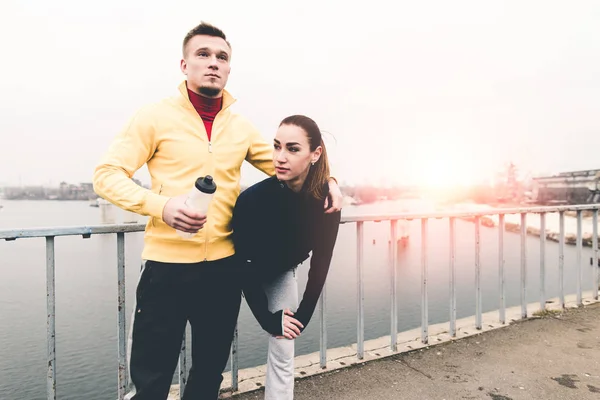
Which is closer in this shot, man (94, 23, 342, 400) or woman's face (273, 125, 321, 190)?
man (94, 23, 342, 400)

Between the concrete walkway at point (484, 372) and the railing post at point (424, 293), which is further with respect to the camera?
the railing post at point (424, 293)

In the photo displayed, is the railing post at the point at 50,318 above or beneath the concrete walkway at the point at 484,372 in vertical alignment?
above

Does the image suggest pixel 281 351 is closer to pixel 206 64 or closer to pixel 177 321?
pixel 177 321

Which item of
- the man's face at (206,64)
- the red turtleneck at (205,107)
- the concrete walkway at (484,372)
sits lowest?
the concrete walkway at (484,372)

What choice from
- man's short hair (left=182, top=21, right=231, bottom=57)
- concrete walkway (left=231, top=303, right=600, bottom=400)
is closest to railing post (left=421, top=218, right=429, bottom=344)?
concrete walkway (left=231, top=303, right=600, bottom=400)

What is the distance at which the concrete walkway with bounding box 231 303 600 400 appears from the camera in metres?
2.52

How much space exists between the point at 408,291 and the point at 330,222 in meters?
20.4

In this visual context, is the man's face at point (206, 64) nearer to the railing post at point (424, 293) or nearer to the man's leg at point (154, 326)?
the man's leg at point (154, 326)

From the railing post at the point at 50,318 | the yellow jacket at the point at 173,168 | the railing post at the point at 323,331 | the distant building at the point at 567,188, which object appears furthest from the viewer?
the distant building at the point at 567,188

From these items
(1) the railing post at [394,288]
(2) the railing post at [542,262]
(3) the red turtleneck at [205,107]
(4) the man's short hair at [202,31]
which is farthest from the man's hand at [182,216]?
(2) the railing post at [542,262]

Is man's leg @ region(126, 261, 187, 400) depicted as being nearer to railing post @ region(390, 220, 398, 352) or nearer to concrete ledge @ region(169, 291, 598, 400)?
concrete ledge @ region(169, 291, 598, 400)

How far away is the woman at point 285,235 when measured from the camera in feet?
5.76

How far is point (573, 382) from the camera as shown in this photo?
266 centimetres

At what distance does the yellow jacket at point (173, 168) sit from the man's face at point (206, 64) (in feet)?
0.26
